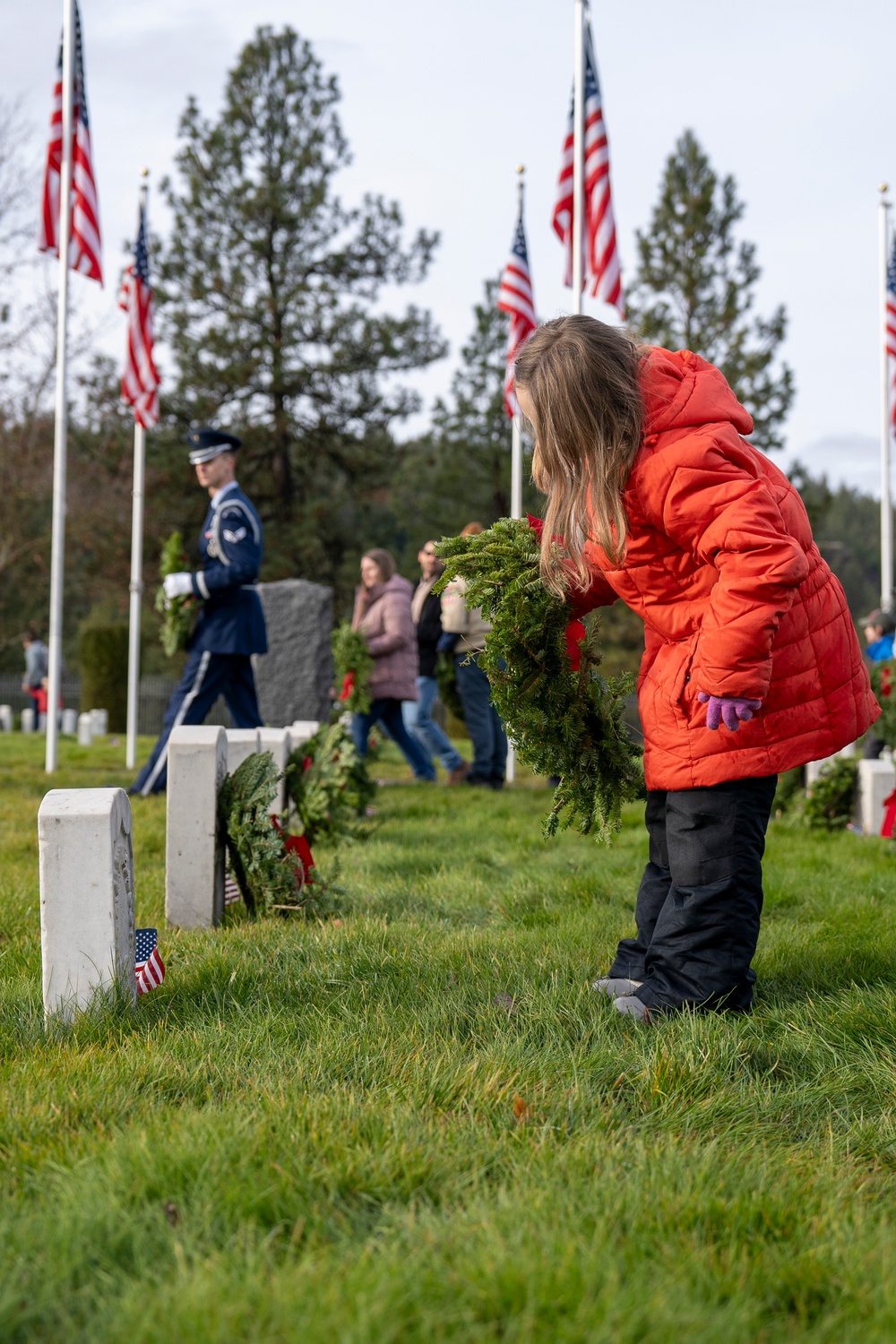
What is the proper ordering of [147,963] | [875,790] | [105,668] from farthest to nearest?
[105,668], [875,790], [147,963]

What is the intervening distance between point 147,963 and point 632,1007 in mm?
1359

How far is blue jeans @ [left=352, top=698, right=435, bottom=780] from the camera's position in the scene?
9.38 m

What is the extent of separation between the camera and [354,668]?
913 centimetres

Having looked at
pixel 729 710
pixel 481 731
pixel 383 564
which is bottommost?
pixel 481 731

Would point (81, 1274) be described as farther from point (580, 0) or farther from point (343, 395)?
point (343, 395)

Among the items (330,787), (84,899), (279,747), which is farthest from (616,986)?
(330,787)

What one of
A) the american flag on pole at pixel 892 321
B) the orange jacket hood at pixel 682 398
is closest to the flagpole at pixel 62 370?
the orange jacket hood at pixel 682 398

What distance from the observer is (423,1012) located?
2.96 metres

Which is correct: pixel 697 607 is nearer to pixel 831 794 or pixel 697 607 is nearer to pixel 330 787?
pixel 330 787

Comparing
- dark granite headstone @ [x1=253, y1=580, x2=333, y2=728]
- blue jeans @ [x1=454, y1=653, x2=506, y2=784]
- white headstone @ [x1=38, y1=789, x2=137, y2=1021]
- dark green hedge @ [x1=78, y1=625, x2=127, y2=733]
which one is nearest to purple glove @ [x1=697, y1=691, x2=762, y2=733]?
white headstone @ [x1=38, y1=789, x2=137, y2=1021]

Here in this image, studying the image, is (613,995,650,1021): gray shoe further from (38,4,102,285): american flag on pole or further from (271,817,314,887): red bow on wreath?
(38,4,102,285): american flag on pole

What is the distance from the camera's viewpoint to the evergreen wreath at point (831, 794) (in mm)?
7273

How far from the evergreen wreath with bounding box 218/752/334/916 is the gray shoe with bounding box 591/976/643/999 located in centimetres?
135

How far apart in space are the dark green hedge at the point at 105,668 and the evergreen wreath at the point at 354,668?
17.1 metres
